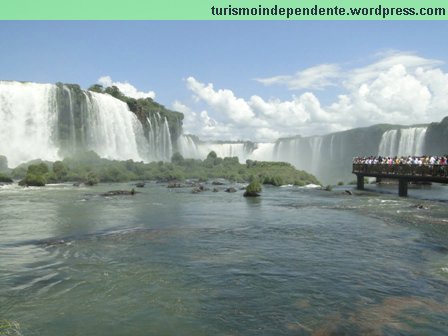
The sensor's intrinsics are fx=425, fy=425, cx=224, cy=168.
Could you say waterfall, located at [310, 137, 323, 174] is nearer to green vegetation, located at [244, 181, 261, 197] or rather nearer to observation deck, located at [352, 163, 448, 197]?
observation deck, located at [352, 163, 448, 197]

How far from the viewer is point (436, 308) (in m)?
7.71

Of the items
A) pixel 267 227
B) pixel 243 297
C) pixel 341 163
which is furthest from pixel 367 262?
pixel 341 163

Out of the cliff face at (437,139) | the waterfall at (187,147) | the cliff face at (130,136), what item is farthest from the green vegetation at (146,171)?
the waterfall at (187,147)

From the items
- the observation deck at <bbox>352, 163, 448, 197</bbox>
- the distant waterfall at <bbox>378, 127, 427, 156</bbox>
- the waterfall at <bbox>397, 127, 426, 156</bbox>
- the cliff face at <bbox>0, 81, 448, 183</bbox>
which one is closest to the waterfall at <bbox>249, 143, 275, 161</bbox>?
the cliff face at <bbox>0, 81, 448, 183</bbox>

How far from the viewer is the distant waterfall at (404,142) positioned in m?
66.9

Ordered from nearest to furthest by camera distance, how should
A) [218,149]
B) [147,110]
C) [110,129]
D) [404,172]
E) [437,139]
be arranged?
[404,172] → [110,129] → [437,139] → [147,110] → [218,149]

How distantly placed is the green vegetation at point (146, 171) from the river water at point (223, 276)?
26.2 metres

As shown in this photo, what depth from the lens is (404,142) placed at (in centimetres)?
6888

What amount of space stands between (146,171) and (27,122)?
17197 mm

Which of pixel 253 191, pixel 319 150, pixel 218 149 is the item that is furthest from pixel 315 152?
pixel 253 191

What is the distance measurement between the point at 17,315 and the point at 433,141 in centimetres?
7411

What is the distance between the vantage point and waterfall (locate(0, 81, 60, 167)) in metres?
53.2

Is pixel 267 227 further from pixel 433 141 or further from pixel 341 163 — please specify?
pixel 341 163

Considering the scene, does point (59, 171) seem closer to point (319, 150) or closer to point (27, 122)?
point (27, 122)
